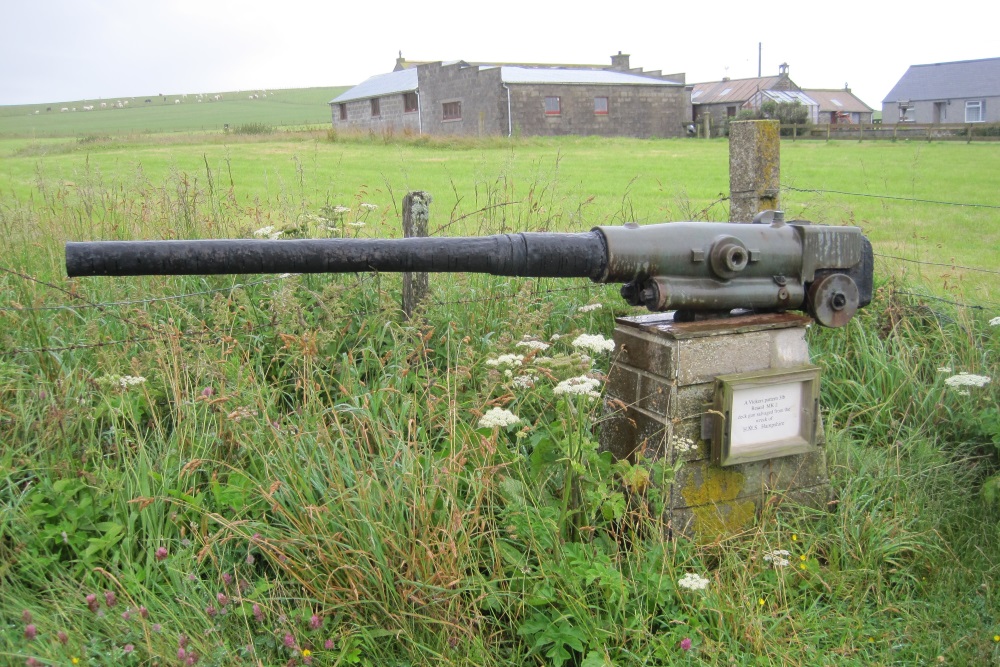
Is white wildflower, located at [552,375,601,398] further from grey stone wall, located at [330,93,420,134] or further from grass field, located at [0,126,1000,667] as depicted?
grey stone wall, located at [330,93,420,134]

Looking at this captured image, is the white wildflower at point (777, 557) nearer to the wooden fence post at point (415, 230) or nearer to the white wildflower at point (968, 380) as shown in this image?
the white wildflower at point (968, 380)

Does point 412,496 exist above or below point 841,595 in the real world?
above

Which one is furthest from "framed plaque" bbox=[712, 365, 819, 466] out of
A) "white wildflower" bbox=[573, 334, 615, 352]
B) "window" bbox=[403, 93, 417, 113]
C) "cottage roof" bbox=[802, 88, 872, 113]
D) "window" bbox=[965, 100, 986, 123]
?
"cottage roof" bbox=[802, 88, 872, 113]

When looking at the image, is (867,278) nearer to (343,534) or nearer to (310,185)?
(343,534)

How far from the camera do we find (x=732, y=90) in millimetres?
51531

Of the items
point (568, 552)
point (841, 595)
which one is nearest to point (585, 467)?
point (568, 552)

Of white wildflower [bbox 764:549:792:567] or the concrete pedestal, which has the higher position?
the concrete pedestal

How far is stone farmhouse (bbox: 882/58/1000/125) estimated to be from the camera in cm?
5031

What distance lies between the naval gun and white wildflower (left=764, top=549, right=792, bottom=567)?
3.05 feet

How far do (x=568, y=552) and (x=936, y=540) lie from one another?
1.74 meters

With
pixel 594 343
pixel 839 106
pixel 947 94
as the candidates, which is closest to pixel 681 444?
pixel 594 343

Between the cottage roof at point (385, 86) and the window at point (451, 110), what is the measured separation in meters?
2.68

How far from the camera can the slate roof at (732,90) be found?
5069cm

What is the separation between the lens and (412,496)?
9.39ft
